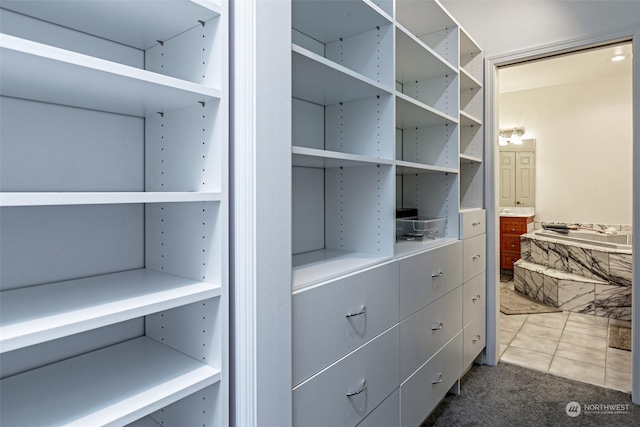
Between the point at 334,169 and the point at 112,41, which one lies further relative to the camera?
the point at 334,169

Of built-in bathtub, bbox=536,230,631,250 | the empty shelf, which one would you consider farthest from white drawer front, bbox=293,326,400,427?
built-in bathtub, bbox=536,230,631,250

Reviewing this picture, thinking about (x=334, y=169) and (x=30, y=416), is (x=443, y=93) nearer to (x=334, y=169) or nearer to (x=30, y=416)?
(x=334, y=169)

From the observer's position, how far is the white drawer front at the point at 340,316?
1.09 metres

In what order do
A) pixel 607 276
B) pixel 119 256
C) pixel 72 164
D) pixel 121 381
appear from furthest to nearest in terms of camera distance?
pixel 607 276
pixel 119 256
pixel 72 164
pixel 121 381

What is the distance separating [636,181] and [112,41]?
9.04 feet

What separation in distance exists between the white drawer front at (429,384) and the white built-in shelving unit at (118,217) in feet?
3.34

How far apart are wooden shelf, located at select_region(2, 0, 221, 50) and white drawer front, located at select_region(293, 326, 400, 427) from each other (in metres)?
1.00

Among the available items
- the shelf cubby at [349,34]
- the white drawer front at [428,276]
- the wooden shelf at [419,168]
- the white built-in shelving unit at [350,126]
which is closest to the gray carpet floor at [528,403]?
the white drawer front at [428,276]

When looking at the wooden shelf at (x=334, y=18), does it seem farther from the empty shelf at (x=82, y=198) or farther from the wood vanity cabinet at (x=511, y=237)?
the wood vanity cabinet at (x=511, y=237)

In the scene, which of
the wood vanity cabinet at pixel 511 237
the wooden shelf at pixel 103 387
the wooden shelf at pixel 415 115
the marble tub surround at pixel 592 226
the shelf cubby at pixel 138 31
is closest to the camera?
the wooden shelf at pixel 103 387

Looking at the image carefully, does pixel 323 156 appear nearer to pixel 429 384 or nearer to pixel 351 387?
pixel 351 387

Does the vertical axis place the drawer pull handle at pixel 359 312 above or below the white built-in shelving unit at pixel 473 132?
below

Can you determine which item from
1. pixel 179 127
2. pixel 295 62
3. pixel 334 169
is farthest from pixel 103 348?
pixel 334 169

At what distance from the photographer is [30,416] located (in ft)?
2.40
